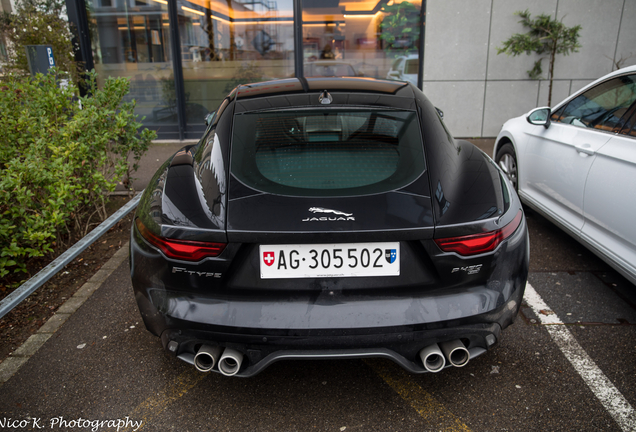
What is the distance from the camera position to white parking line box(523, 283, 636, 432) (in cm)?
221

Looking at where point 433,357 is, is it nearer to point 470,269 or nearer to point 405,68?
point 470,269

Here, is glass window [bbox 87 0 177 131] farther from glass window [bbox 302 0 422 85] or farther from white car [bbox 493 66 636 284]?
white car [bbox 493 66 636 284]

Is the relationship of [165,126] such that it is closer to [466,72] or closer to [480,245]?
[466,72]

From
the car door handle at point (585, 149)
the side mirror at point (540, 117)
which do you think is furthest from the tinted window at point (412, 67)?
the car door handle at point (585, 149)

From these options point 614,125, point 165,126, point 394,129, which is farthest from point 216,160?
point 165,126

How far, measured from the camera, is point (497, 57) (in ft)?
29.9

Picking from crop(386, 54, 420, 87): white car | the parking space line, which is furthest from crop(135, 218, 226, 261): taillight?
crop(386, 54, 420, 87): white car

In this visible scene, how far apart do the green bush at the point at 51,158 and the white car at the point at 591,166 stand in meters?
3.86

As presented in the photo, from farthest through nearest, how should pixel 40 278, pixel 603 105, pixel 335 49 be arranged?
pixel 335 49, pixel 603 105, pixel 40 278

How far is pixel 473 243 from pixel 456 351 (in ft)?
1.65

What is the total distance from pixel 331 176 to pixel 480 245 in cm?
75

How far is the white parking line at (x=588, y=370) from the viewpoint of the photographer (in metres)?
2.21

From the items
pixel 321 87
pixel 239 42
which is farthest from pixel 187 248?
pixel 239 42

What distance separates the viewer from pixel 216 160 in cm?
239
